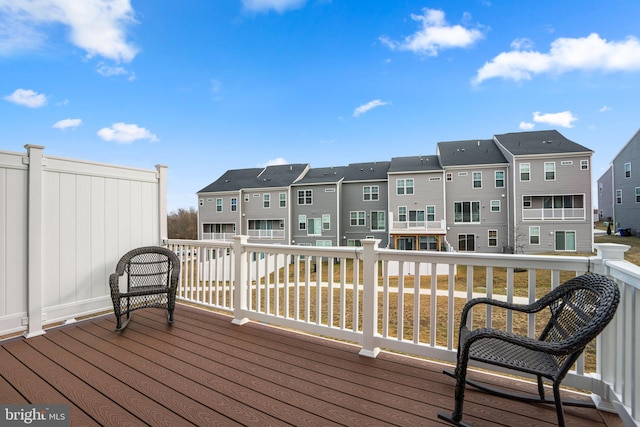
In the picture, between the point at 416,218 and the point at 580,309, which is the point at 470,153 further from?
the point at 580,309

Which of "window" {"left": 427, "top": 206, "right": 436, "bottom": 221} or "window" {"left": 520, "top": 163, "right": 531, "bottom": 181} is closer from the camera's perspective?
"window" {"left": 520, "top": 163, "right": 531, "bottom": 181}

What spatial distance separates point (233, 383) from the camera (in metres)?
1.93

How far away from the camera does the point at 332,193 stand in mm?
17734

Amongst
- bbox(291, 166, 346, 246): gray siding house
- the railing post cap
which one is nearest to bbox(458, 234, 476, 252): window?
bbox(291, 166, 346, 246): gray siding house

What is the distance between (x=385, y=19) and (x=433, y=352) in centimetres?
1099

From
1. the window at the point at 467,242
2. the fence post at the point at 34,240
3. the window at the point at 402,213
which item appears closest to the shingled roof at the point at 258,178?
the window at the point at 402,213

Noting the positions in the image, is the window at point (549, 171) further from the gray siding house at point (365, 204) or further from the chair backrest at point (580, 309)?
the chair backrest at point (580, 309)

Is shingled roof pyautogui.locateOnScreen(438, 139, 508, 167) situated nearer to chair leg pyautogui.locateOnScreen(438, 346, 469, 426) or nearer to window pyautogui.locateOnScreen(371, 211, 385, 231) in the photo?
window pyautogui.locateOnScreen(371, 211, 385, 231)

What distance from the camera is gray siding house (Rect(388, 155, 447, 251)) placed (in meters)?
15.9

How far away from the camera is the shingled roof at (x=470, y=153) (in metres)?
15.8

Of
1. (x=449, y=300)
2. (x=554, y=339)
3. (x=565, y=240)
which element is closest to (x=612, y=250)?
(x=554, y=339)

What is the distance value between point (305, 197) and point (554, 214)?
13.5 meters

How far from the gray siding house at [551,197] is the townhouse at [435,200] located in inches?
2.0

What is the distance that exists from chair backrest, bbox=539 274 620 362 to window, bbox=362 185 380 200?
15988 millimetres
